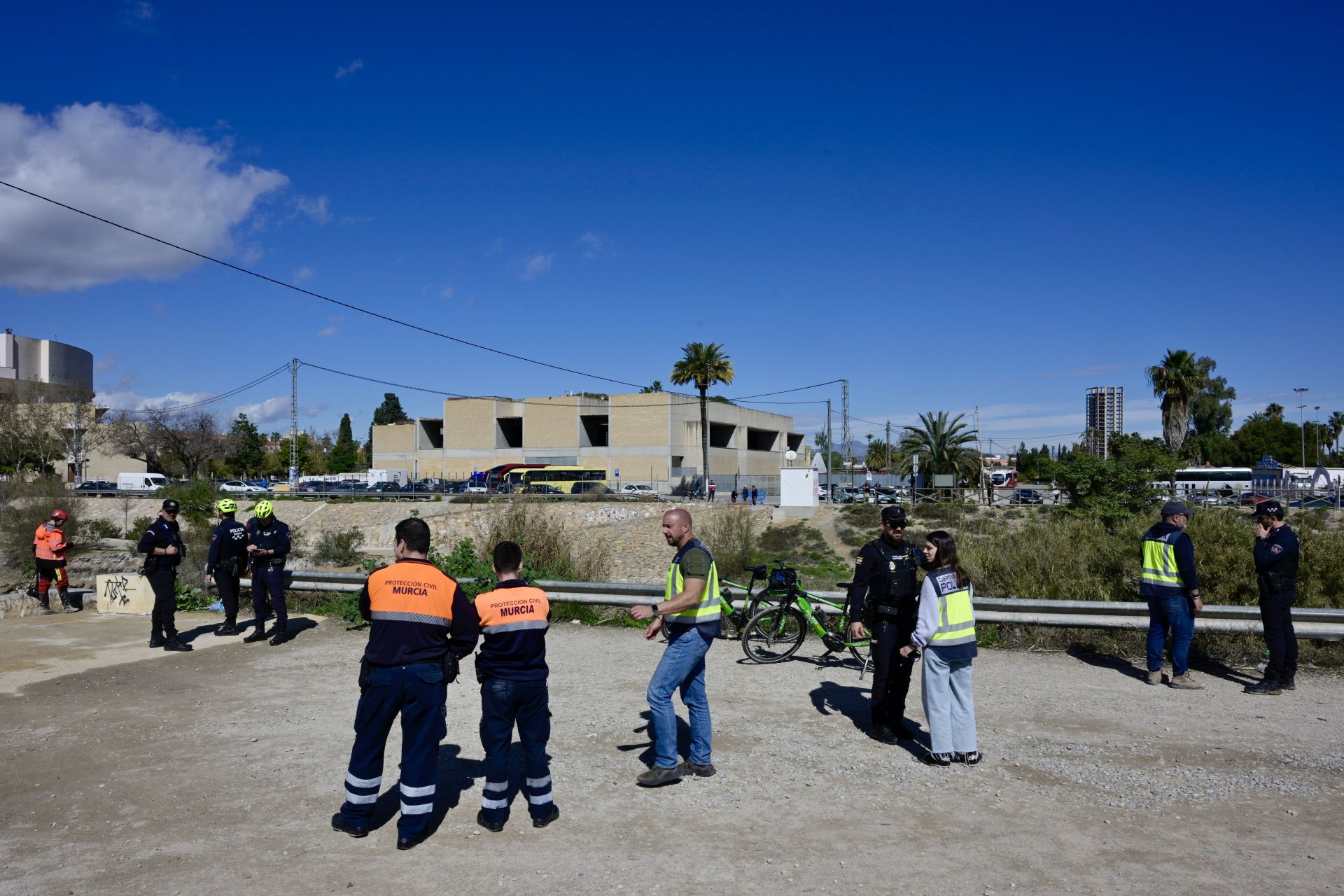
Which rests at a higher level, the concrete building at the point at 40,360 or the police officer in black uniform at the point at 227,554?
the concrete building at the point at 40,360

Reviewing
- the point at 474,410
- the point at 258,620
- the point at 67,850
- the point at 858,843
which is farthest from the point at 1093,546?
the point at 474,410

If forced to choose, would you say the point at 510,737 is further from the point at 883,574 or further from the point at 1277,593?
the point at 1277,593

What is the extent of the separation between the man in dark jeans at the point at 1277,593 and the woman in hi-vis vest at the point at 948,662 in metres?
3.96

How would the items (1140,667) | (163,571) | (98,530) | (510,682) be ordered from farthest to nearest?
1. (98,530)
2. (163,571)
3. (1140,667)
4. (510,682)

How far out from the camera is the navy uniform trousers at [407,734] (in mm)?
4836

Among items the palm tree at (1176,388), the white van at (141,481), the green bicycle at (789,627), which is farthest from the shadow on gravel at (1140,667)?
the white van at (141,481)

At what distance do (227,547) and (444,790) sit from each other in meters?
6.73

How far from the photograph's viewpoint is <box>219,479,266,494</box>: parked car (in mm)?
53844

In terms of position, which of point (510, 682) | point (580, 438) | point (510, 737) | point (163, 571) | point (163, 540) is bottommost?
point (510, 737)

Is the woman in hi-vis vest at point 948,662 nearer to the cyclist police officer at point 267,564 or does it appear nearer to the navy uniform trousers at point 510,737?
the navy uniform trousers at point 510,737

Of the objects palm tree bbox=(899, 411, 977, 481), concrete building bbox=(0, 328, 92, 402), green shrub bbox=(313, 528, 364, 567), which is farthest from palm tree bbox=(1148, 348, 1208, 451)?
concrete building bbox=(0, 328, 92, 402)

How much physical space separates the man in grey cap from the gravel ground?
0.31 m

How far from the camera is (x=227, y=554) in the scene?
1101 centimetres

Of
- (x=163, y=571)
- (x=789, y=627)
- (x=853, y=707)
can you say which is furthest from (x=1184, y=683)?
(x=163, y=571)
